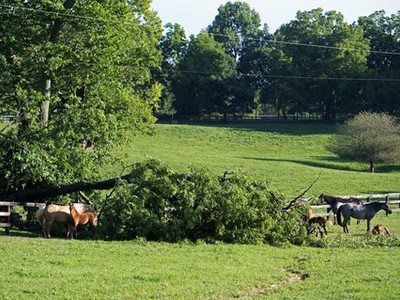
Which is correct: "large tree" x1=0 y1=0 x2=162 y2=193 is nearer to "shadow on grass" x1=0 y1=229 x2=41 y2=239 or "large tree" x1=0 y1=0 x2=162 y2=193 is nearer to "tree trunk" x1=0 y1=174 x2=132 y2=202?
"tree trunk" x1=0 y1=174 x2=132 y2=202

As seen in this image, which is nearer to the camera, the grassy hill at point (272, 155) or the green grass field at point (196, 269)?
the green grass field at point (196, 269)

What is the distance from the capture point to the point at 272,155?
230ft

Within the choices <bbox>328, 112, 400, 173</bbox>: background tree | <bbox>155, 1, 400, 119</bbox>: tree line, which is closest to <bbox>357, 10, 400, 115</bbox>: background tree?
<bbox>155, 1, 400, 119</bbox>: tree line

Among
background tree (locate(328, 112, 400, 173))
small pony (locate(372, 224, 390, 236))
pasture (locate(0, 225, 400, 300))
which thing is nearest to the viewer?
pasture (locate(0, 225, 400, 300))

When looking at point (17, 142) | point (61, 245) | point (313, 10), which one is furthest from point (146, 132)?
point (313, 10)

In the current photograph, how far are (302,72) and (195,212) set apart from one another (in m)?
77.6

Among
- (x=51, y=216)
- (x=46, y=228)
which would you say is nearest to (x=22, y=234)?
(x=46, y=228)

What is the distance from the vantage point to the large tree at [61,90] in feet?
76.4

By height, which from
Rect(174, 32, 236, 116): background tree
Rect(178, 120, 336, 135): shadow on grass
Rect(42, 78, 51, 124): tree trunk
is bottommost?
Rect(178, 120, 336, 135): shadow on grass

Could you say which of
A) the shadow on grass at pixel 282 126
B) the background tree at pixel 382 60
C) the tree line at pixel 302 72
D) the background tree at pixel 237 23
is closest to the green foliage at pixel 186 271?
the shadow on grass at pixel 282 126

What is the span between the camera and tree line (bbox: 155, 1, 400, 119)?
3637 inches

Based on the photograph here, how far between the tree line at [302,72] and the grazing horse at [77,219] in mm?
72410

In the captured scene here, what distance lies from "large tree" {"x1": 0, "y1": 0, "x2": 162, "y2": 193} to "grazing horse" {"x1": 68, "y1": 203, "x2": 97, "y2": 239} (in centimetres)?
235

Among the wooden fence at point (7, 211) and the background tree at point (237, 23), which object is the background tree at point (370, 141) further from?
the background tree at point (237, 23)
